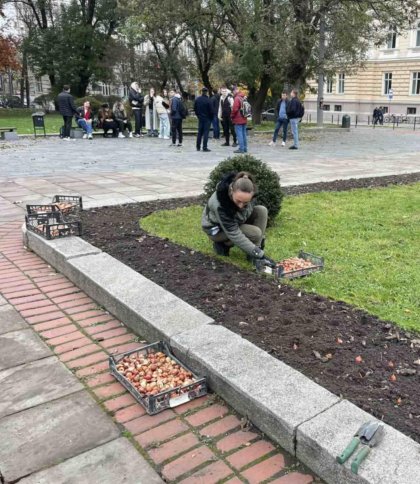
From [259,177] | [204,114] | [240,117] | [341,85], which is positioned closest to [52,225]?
[259,177]

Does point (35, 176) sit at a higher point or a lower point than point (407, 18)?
lower

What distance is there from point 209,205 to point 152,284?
3.65 feet

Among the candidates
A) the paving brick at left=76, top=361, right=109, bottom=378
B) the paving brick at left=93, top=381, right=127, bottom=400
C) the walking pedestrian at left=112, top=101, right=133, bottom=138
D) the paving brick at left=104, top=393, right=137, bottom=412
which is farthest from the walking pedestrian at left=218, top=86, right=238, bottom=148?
the paving brick at left=104, top=393, right=137, bottom=412

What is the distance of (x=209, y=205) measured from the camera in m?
5.00

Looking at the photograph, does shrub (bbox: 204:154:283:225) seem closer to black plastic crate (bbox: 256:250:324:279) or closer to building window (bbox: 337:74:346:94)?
black plastic crate (bbox: 256:250:324:279)

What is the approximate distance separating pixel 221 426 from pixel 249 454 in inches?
10.3

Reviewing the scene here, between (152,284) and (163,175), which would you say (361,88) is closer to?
(163,175)

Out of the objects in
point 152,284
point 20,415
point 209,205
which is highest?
point 209,205

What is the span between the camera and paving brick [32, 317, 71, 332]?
3953 mm

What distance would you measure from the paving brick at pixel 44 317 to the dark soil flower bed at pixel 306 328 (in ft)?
2.83

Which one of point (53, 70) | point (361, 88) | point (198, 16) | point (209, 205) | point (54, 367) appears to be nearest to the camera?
point (54, 367)

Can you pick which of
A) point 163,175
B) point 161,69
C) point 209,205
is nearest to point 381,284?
point 209,205

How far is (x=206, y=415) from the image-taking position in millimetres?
2883

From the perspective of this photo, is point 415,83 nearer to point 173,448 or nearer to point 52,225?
point 52,225
